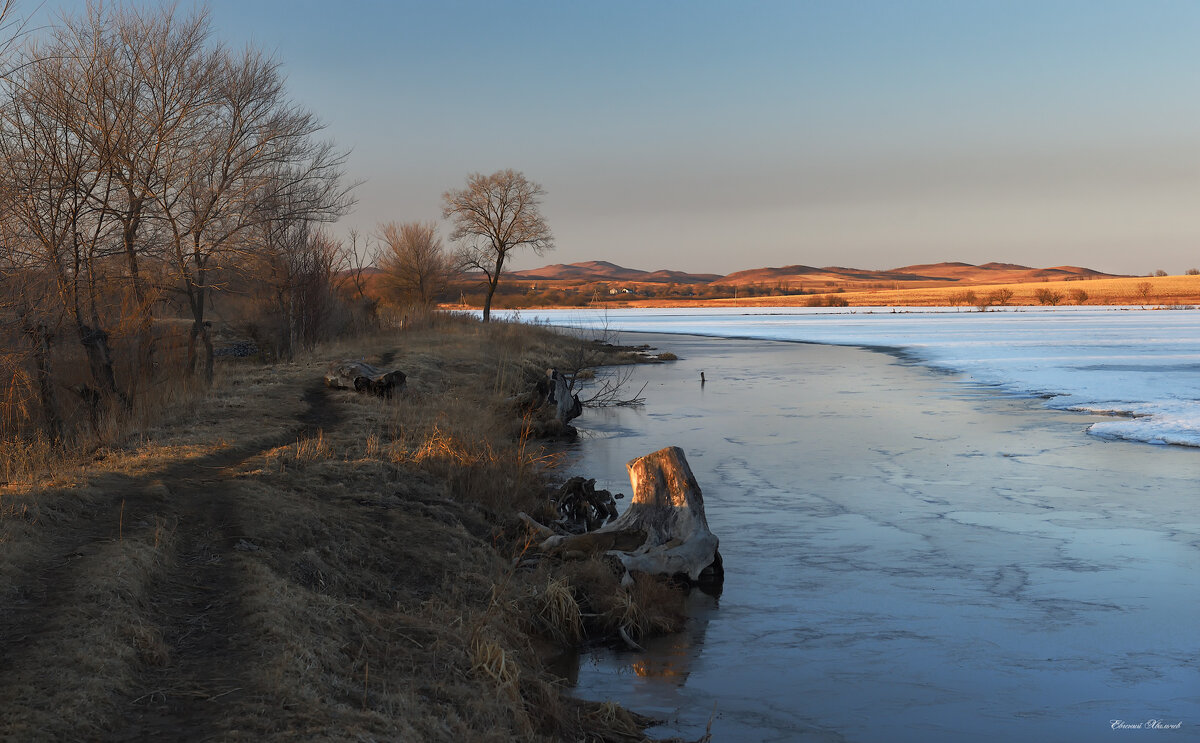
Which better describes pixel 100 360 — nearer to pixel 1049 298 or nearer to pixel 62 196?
pixel 62 196

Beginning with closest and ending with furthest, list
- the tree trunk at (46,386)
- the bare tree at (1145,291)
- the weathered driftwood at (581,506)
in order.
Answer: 1. the weathered driftwood at (581,506)
2. the tree trunk at (46,386)
3. the bare tree at (1145,291)

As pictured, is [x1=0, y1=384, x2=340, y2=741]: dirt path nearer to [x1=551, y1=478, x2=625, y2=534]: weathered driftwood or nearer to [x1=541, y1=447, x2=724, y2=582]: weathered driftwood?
[x1=541, y1=447, x2=724, y2=582]: weathered driftwood

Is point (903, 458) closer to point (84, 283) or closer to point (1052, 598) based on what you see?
point (1052, 598)

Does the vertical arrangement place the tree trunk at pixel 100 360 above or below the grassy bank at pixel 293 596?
above

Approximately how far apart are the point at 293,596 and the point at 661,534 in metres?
4.03

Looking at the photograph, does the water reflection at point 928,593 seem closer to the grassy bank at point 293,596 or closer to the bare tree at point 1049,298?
the grassy bank at point 293,596

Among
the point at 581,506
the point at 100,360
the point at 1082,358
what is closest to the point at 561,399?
the point at 581,506

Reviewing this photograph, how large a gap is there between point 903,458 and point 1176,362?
20033 millimetres

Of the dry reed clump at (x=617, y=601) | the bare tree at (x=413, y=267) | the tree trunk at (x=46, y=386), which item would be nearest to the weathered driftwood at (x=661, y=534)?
the dry reed clump at (x=617, y=601)

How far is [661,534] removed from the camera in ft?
30.6

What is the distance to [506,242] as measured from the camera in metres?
56.1

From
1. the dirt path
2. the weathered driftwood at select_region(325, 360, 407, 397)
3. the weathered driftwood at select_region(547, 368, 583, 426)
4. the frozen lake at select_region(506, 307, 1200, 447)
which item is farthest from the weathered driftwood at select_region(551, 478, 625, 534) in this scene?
the frozen lake at select_region(506, 307, 1200, 447)

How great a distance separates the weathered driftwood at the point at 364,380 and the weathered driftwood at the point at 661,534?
9.11 m

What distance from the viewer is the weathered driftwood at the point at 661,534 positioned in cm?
895
